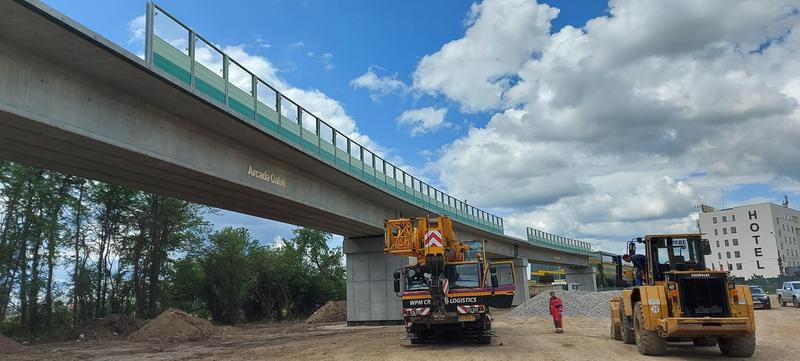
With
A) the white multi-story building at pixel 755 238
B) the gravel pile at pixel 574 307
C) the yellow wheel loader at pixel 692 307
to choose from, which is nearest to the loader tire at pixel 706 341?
the yellow wheel loader at pixel 692 307

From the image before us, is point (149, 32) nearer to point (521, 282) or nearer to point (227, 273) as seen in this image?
point (227, 273)

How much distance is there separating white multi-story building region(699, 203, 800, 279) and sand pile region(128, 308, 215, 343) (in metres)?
96.8

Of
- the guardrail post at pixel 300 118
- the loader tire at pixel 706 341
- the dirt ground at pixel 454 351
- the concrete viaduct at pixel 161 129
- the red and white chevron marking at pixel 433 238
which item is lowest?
the dirt ground at pixel 454 351

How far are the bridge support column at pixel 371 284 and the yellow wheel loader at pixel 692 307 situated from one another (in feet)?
65.9

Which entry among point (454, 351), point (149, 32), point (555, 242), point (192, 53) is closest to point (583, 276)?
point (555, 242)

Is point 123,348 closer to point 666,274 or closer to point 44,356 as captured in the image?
point 44,356

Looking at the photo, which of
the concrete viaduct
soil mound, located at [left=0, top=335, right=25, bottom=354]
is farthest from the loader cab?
soil mound, located at [left=0, top=335, right=25, bottom=354]

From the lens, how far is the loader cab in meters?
13.7

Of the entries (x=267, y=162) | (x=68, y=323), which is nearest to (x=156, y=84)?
(x=267, y=162)

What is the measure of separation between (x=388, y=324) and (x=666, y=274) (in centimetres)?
2167

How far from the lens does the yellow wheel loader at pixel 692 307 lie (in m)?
11.7

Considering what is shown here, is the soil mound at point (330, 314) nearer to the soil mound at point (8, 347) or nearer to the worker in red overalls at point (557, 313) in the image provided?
the soil mound at point (8, 347)

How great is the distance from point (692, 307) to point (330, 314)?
1214 inches

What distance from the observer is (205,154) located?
16062 millimetres
